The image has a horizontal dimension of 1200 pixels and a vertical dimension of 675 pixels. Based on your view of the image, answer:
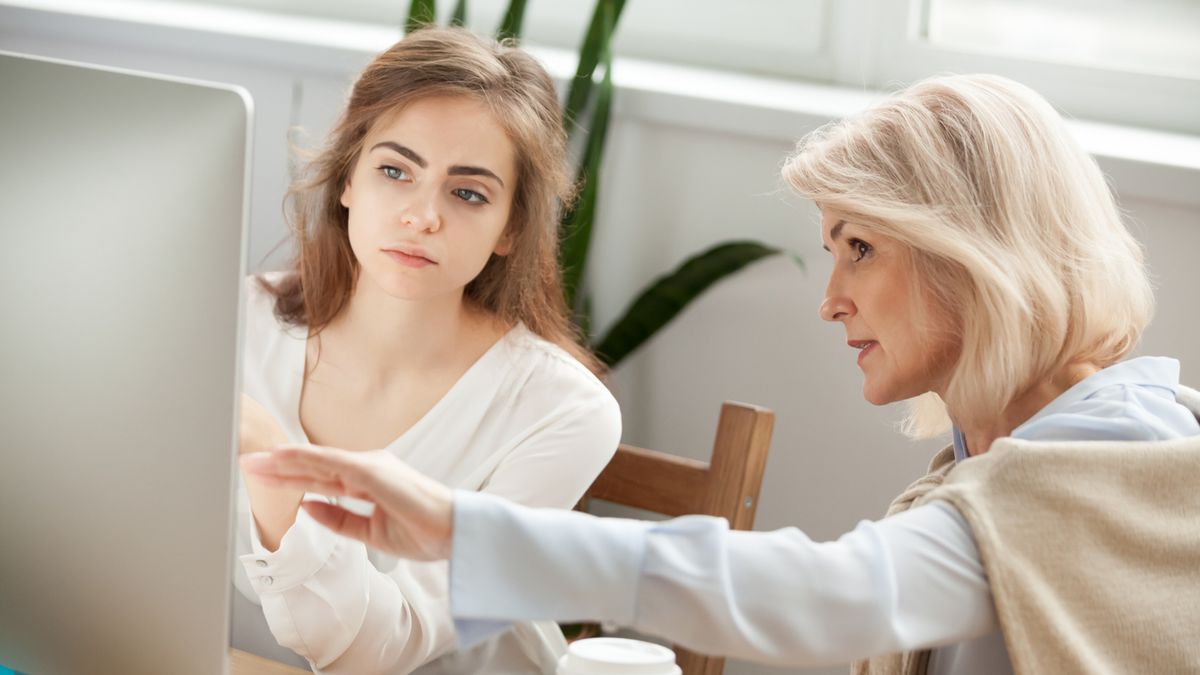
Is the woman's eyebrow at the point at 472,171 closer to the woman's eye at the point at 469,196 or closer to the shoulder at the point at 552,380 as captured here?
the woman's eye at the point at 469,196

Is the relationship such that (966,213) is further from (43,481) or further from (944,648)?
(43,481)

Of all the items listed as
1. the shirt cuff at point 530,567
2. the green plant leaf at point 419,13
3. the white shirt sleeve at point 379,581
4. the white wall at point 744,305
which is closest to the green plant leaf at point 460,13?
the green plant leaf at point 419,13

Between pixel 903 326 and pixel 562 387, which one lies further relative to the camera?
pixel 562 387

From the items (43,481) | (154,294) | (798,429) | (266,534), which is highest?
(154,294)

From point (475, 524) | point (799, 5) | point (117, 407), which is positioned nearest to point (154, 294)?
point (117, 407)

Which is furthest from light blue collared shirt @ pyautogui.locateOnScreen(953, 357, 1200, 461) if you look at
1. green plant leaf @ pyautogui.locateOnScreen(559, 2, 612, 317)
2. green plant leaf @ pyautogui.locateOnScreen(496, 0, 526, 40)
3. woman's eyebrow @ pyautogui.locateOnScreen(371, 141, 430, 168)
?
→ green plant leaf @ pyautogui.locateOnScreen(496, 0, 526, 40)

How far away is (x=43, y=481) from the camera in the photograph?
89cm

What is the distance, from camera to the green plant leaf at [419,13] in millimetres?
2193

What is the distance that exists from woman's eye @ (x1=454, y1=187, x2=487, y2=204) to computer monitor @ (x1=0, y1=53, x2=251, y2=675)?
72cm

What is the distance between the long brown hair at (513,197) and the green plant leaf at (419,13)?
0.55 m

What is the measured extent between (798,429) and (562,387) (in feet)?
2.03

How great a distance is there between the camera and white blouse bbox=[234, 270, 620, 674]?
4.29ft

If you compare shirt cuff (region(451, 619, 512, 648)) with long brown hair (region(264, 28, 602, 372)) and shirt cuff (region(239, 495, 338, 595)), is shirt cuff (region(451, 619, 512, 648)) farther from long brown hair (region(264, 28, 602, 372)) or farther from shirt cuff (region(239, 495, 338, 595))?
long brown hair (region(264, 28, 602, 372))

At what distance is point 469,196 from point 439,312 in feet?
0.50
